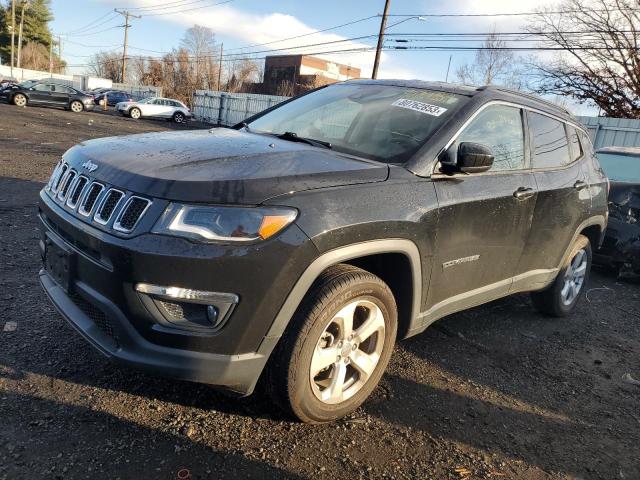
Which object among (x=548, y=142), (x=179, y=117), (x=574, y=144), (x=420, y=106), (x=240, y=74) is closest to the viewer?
(x=420, y=106)

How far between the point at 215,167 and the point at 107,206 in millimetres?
510

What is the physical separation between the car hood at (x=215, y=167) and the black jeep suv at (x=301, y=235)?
11mm

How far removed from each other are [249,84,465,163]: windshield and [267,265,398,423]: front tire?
2.76 ft

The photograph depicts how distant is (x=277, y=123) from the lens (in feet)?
12.4

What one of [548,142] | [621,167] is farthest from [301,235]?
[621,167]

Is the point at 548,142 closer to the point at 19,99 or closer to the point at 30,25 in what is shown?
the point at 19,99

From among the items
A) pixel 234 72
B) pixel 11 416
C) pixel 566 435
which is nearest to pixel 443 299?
pixel 566 435

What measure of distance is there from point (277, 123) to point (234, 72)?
6545 cm

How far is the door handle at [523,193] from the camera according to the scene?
350 cm

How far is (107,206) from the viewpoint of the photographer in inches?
92.0

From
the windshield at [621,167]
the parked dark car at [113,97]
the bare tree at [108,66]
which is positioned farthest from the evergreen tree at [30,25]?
the windshield at [621,167]

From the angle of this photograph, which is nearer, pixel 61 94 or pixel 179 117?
pixel 61 94

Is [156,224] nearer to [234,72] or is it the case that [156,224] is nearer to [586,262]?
[586,262]

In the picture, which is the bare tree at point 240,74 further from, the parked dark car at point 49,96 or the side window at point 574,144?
the side window at point 574,144
